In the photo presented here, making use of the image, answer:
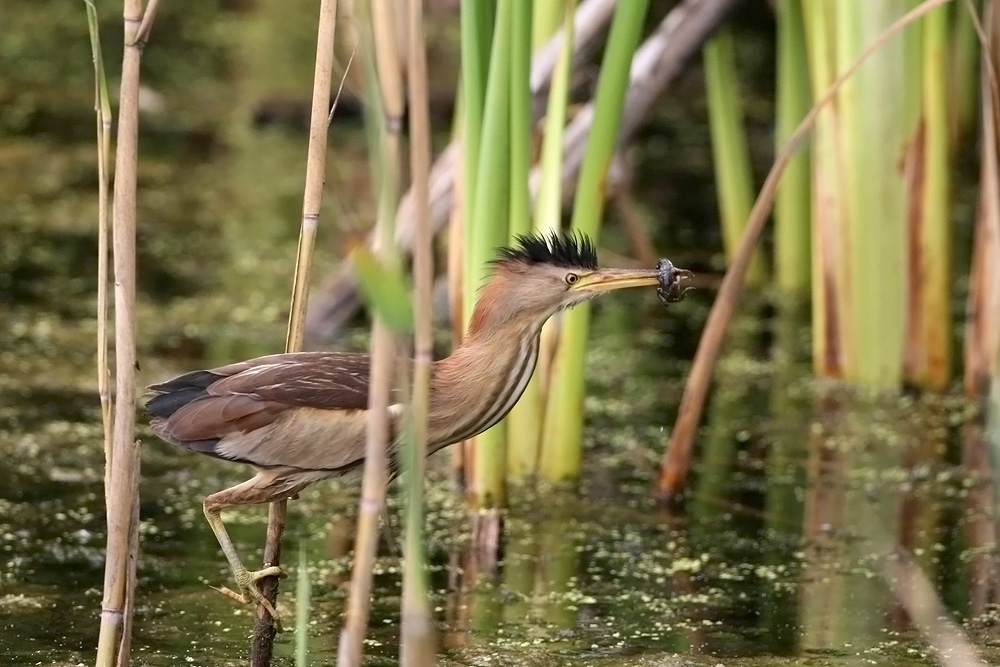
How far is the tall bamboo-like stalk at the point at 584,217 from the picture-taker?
158 inches

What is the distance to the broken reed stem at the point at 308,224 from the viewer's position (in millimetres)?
2830

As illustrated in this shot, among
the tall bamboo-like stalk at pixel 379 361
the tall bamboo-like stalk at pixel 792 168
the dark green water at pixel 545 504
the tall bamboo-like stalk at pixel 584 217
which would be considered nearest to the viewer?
the tall bamboo-like stalk at pixel 379 361

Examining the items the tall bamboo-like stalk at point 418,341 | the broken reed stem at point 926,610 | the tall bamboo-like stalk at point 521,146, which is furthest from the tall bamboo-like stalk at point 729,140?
the tall bamboo-like stalk at point 418,341

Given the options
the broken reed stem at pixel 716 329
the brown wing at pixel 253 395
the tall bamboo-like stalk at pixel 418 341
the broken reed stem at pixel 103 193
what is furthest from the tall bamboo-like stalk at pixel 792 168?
the tall bamboo-like stalk at pixel 418 341

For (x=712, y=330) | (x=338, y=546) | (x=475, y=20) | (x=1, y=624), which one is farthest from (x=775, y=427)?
(x=1, y=624)

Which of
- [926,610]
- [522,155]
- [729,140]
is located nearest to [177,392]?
[522,155]

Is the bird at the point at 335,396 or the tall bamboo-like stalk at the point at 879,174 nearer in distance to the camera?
the bird at the point at 335,396

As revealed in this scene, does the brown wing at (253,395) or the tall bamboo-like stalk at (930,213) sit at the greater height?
the tall bamboo-like stalk at (930,213)

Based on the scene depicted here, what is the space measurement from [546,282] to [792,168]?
383 centimetres

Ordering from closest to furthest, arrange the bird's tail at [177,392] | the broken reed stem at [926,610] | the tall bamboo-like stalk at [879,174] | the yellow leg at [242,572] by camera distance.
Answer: the yellow leg at [242,572] < the bird's tail at [177,392] < the broken reed stem at [926,610] < the tall bamboo-like stalk at [879,174]

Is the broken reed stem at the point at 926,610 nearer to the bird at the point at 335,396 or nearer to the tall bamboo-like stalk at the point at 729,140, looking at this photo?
the bird at the point at 335,396

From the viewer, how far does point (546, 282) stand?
10.3 feet

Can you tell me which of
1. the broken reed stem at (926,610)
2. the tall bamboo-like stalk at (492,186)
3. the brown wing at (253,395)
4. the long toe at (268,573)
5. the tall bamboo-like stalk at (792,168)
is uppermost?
the tall bamboo-like stalk at (792,168)

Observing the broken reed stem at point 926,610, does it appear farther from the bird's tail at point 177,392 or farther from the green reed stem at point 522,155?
the bird's tail at point 177,392
